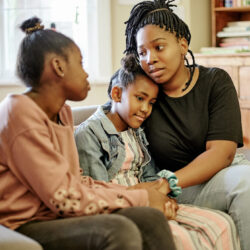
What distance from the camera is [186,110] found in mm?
1914

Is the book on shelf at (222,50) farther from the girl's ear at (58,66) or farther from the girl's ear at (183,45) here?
the girl's ear at (58,66)

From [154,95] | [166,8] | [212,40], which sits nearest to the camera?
[154,95]

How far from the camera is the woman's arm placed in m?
1.77

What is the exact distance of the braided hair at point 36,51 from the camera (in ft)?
4.59

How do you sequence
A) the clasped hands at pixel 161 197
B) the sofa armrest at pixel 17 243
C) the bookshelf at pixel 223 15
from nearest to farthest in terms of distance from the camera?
1. the sofa armrest at pixel 17 243
2. the clasped hands at pixel 161 197
3. the bookshelf at pixel 223 15

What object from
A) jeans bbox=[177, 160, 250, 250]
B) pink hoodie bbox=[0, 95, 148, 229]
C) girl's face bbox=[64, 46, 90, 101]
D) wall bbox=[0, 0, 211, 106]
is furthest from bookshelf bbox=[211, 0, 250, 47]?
pink hoodie bbox=[0, 95, 148, 229]

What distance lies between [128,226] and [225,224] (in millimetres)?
568

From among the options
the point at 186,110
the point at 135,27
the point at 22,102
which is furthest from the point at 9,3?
the point at 22,102

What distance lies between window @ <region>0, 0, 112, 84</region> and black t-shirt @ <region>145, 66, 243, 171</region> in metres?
1.81

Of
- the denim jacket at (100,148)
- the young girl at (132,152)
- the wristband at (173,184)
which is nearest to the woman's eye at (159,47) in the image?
the young girl at (132,152)

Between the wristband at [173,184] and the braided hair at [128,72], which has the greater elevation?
the braided hair at [128,72]

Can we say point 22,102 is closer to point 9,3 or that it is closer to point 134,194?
point 134,194

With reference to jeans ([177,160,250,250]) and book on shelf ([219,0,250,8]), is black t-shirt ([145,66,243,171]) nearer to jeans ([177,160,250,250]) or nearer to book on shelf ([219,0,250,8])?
jeans ([177,160,250,250])

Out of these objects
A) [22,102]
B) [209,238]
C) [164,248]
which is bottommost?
[209,238]
